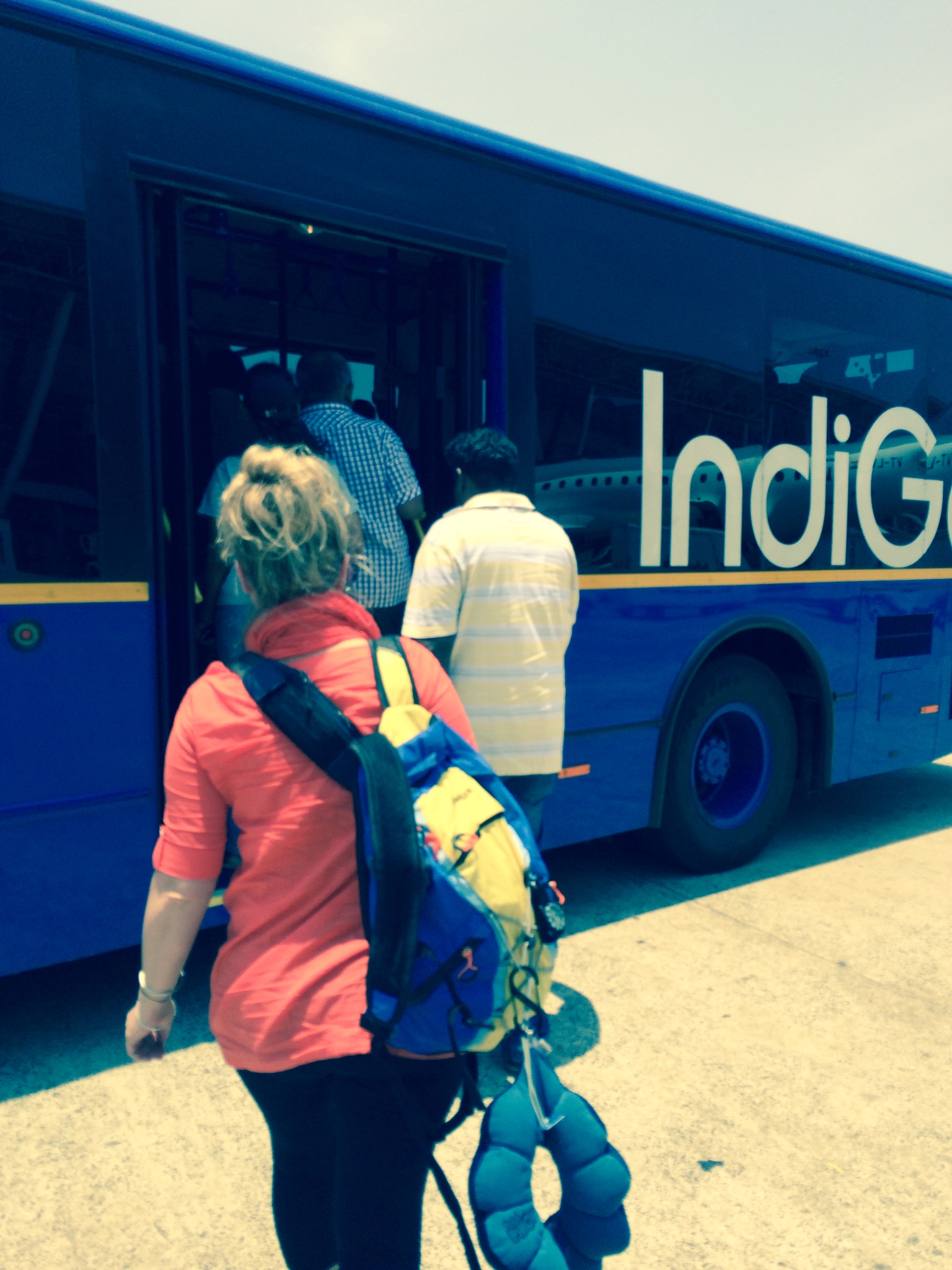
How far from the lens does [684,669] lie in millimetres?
4562

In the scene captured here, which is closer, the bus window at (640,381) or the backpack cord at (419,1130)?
the backpack cord at (419,1130)

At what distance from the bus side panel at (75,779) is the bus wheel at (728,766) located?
8.08ft

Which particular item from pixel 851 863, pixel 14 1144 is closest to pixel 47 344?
pixel 14 1144

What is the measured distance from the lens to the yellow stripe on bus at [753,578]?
4.23m

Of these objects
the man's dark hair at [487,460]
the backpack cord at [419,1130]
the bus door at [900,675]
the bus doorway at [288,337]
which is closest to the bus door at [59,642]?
the bus doorway at [288,337]

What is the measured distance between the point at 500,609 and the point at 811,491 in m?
2.48

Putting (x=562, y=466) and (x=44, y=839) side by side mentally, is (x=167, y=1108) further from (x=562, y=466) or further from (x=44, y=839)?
(x=562, y=466)

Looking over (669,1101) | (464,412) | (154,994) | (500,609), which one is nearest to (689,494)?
(464,412)

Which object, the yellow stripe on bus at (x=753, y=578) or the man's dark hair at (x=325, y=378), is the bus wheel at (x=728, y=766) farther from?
the man's dark hair at (x=325, y=378)

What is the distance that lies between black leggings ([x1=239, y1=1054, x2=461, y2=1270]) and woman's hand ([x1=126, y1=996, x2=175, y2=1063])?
0.53ft

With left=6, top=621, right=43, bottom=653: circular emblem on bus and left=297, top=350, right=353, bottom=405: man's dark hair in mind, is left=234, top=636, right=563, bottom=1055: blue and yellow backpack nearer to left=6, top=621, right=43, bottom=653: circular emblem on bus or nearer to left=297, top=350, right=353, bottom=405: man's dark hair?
left=6, top=621, right=43, bottom=653: circular emblem on bus

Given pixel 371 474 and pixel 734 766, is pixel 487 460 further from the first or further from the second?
pixel 734 766

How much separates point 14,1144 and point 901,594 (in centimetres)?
471

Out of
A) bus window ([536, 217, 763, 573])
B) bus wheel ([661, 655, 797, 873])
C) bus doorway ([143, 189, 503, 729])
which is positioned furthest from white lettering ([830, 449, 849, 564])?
bus doorway ([143, 189, 503, 729])
